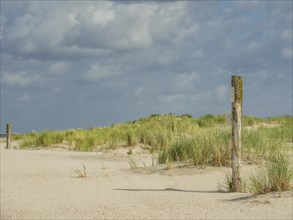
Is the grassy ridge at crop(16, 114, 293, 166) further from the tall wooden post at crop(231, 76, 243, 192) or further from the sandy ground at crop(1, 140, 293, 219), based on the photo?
the tall wooden post at crop(231, 76, 243, 192)

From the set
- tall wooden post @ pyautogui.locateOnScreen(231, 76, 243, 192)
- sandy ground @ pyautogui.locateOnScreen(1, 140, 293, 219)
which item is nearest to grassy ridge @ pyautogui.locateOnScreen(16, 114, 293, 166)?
sandy ground @ pyautogui.locateOnScreen(1, 140, 293, 219)

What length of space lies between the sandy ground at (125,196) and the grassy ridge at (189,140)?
1020 millimetres

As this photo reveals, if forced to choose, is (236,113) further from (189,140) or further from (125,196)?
(189,140)

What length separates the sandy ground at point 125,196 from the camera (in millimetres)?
10523

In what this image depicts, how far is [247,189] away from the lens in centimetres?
1236

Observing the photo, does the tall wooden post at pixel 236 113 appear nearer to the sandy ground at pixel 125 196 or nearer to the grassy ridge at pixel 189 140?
the sandy ground at pixel 125 196

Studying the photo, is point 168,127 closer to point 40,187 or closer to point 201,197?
point 40,187

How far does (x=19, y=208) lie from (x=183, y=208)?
3474mm

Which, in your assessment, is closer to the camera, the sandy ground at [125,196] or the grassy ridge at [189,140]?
the sandy ground at [125,196]

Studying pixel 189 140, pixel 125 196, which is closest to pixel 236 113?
pixel 125 196

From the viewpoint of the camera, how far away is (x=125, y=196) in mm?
12492

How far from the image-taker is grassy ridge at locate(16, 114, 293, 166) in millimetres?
16286

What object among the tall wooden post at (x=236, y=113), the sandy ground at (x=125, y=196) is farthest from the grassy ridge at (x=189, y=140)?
the tall wooden post at (x=236, y=113)

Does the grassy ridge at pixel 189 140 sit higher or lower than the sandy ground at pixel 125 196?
higher
